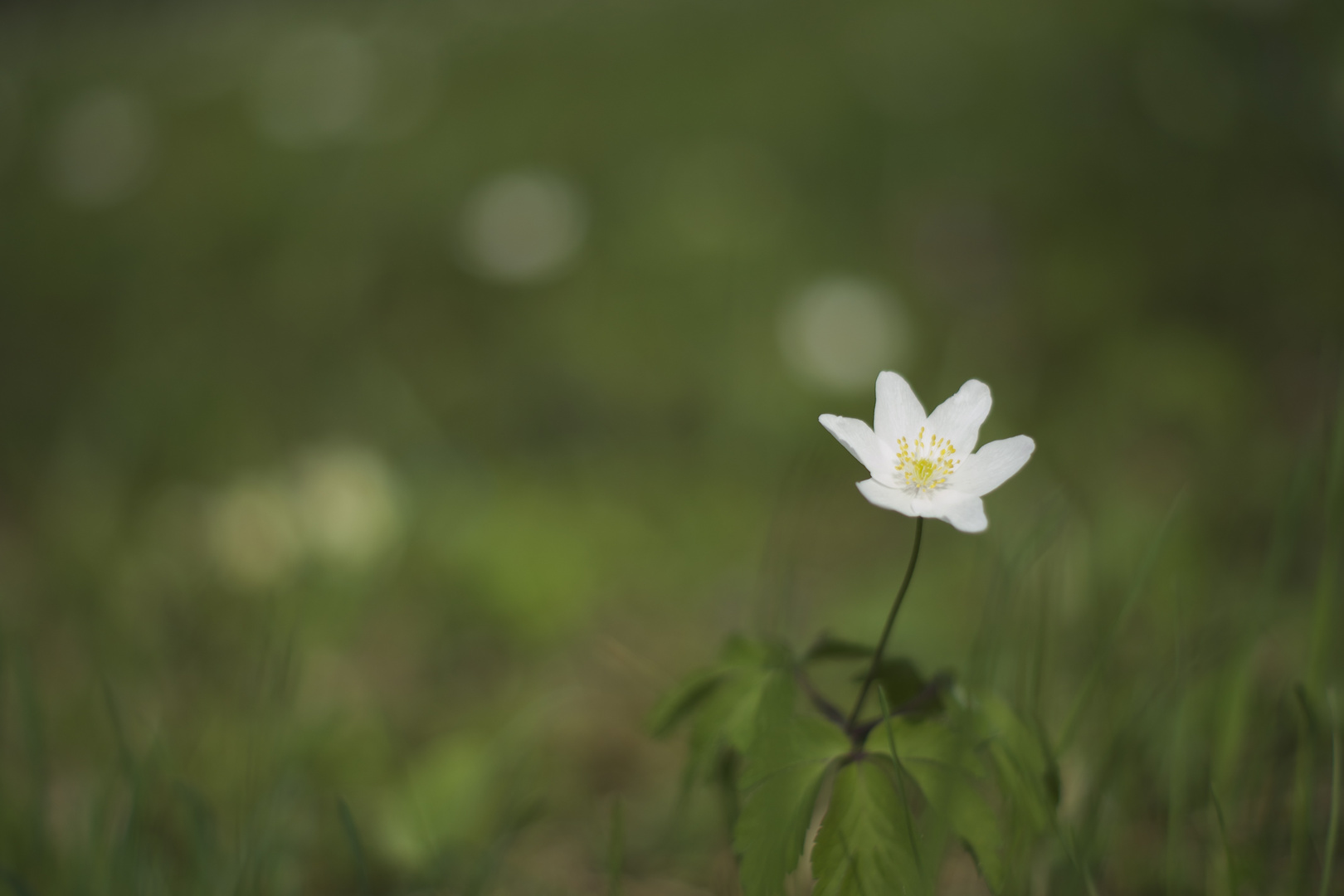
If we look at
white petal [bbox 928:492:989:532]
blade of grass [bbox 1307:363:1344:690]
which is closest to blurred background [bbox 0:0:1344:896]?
blade of grass [bbox 1307:363:1344:690]

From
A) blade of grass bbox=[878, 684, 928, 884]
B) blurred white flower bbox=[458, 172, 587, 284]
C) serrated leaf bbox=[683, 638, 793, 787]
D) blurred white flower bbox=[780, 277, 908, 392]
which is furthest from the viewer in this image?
blurred white flower bbox=[458, 172, 587, 284]

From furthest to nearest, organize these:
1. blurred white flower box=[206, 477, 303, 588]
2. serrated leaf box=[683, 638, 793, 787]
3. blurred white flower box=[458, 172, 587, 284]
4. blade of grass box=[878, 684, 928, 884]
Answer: blurred white flower box=[458, 172, 587, 284] < blurred white flower box=[206, 477, 303, 588] < serrated leaf box=[683, 638, 793, 787] < blade of grass box=[878, 684, 928, 884]

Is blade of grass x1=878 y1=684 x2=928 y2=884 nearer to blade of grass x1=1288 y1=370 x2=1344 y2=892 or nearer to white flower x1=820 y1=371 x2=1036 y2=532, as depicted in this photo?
white flower x1=820 y1=371 x2=1036 y2=532

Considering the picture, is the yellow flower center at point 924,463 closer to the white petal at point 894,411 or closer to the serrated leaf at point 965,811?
the white petal at point 894,411

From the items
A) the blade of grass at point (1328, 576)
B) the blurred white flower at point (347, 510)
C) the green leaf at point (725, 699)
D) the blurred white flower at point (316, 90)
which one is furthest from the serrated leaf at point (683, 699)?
the blurred white flower at point (316, 90)

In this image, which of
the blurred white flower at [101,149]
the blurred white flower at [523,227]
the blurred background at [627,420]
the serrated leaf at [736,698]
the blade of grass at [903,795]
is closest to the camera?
the blade of grass at [903,795]

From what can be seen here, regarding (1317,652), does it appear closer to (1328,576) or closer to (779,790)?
(1328,576)
